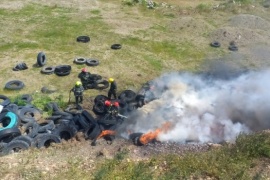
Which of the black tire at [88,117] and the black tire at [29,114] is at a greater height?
the black tire at [88,117]

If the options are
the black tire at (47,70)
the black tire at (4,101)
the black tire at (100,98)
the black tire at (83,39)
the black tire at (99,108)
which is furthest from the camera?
the black tire at (83,39)

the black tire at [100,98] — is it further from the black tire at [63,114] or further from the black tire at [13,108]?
the black tire at [13,108]

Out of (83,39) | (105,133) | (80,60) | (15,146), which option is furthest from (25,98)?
(83,39)

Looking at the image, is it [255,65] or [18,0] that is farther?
[18,0]

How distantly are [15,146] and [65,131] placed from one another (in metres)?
2.26

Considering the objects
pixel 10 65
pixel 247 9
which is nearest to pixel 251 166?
pixel 10 65

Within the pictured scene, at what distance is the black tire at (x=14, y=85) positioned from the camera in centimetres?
1894

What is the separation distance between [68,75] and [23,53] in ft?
14.9

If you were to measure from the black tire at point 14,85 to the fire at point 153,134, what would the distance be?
8504 millimetres

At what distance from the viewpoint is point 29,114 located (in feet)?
54.0

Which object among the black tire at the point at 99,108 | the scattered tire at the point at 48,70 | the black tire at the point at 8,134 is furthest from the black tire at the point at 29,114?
the scattered tire at the point at 48,70

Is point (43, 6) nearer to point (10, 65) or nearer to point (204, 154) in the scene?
point (10, 65)

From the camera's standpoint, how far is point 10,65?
21.5 meters

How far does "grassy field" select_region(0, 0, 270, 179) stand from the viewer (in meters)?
11.6
